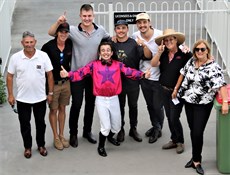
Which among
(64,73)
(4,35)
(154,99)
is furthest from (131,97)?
(4,35)

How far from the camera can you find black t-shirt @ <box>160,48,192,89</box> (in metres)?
8.13

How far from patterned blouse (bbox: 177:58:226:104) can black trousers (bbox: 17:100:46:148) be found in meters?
1.86

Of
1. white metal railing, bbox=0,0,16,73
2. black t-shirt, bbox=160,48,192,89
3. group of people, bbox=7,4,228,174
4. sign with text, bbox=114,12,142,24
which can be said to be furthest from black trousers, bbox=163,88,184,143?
white metal railing, bbox=0,0,16,73

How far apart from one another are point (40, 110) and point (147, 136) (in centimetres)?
170

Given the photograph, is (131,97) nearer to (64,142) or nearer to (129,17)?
(64,142)

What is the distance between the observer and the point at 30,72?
26.5 feet

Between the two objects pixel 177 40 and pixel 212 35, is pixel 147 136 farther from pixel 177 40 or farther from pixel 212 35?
pixel 212 35

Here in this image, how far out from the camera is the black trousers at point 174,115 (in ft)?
27.2

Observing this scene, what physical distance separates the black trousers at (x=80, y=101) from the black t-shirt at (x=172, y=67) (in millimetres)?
1018

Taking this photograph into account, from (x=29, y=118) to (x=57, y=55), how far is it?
0.89 m

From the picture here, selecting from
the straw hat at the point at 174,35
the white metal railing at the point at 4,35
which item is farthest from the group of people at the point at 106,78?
the white metal railing at the point at 4,35

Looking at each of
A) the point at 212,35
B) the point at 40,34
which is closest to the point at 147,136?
the point at 212,35

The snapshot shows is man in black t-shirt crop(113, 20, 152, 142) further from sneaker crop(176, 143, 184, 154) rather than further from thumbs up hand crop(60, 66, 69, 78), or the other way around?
sneaker crop(176, 143, 184, 154)

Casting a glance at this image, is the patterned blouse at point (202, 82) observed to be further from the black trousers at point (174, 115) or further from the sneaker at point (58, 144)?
the sneaker at point (58, 144)
